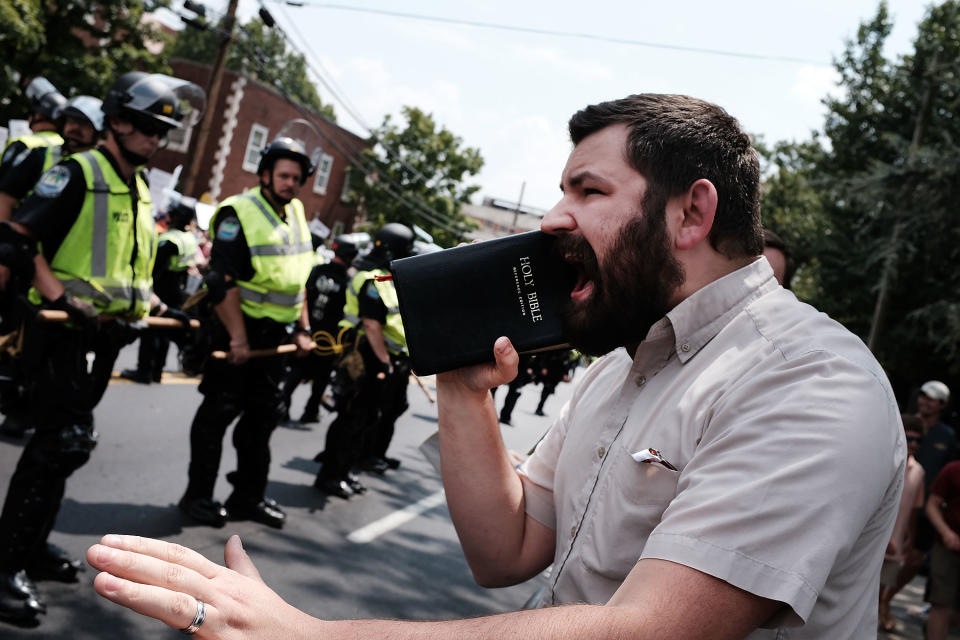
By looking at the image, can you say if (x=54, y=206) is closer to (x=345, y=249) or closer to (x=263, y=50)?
(x=345, y=249)

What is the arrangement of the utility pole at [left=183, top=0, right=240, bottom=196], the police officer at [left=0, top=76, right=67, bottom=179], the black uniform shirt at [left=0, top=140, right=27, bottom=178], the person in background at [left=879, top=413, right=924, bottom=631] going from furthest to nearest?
1. the utility pole at [left=183, top=0, right=240, bottom=196]
2. the person in background at [left=879, top=413, right=924, bottom=631]
3. the police officer at [left=0, top=76, right=67, bottom=179]
4. the black uniform shirt at [left=0, top=140, right=27, bottom=178]

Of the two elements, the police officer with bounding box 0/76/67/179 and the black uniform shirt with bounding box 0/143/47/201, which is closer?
the black uniform shirt with bounding box 0/143/47/201

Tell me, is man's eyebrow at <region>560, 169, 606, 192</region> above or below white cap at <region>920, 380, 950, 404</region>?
above

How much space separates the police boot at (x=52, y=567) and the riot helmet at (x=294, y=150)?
2392 mm

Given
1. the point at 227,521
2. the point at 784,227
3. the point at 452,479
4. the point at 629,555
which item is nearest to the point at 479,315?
the point at 452,479

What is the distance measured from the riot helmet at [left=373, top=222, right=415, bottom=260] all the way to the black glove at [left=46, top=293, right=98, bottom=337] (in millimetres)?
3905

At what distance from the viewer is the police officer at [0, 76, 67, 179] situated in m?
6.50

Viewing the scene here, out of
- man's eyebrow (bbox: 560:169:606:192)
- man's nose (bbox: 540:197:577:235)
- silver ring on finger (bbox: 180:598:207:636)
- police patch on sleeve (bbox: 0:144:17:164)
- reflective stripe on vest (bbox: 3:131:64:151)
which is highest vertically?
reflective stripe on vest (bbox: 3:131:64:151)

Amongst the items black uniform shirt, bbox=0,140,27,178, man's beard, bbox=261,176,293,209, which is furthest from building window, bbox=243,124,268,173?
man's beard, bbox=261,176,293,209

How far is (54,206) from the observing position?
371 cm

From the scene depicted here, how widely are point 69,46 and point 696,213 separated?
33405 mm

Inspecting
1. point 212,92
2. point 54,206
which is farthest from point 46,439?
point 212,92

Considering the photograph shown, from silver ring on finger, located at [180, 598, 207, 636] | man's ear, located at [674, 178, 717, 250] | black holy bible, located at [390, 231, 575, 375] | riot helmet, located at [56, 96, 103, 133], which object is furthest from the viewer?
riot helmet, located at [56, 96, 103, 133]

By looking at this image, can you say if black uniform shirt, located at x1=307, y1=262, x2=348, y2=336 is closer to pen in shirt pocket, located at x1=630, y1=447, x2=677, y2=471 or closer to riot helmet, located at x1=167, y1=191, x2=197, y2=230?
riot helmet, located at x1=167, y1=191, x2=197, y2=230
